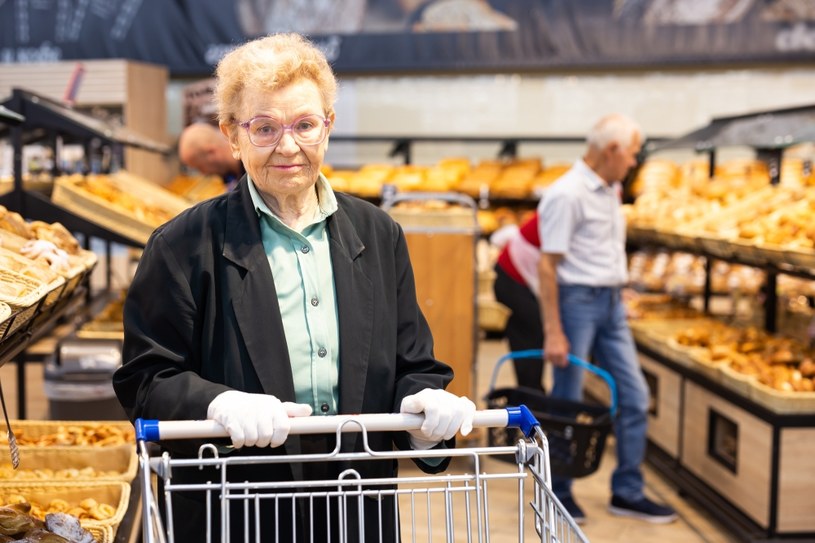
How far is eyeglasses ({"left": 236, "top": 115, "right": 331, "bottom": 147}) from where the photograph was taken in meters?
1.74

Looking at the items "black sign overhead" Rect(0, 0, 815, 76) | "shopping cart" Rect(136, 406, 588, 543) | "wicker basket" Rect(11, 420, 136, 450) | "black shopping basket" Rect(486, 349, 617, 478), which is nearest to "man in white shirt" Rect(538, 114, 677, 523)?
"black shopping basket" Rect(486, 349, 617, 478)

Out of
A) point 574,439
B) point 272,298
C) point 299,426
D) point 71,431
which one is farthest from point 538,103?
point 299,426

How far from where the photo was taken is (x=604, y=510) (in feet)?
14.5

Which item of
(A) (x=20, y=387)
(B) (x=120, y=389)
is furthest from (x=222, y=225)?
(A) (x=20, y=387)

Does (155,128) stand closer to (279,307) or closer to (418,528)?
(418,528)

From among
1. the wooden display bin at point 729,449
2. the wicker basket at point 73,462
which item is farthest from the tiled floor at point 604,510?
the wicker basket at point 73,462

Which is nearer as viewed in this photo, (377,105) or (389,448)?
(389,448)

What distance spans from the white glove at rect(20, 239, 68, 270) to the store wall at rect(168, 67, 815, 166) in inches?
289

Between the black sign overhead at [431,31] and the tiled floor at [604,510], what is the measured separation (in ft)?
15.2

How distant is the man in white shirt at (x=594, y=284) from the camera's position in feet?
13.7

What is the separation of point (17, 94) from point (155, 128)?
624 centimetres

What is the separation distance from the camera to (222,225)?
1821 mm

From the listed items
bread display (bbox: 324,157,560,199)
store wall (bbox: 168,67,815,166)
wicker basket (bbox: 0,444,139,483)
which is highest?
store wall (bbox: 168,67,815,166)

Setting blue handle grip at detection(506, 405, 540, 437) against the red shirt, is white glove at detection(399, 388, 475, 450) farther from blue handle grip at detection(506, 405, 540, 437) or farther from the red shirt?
the red shirt
